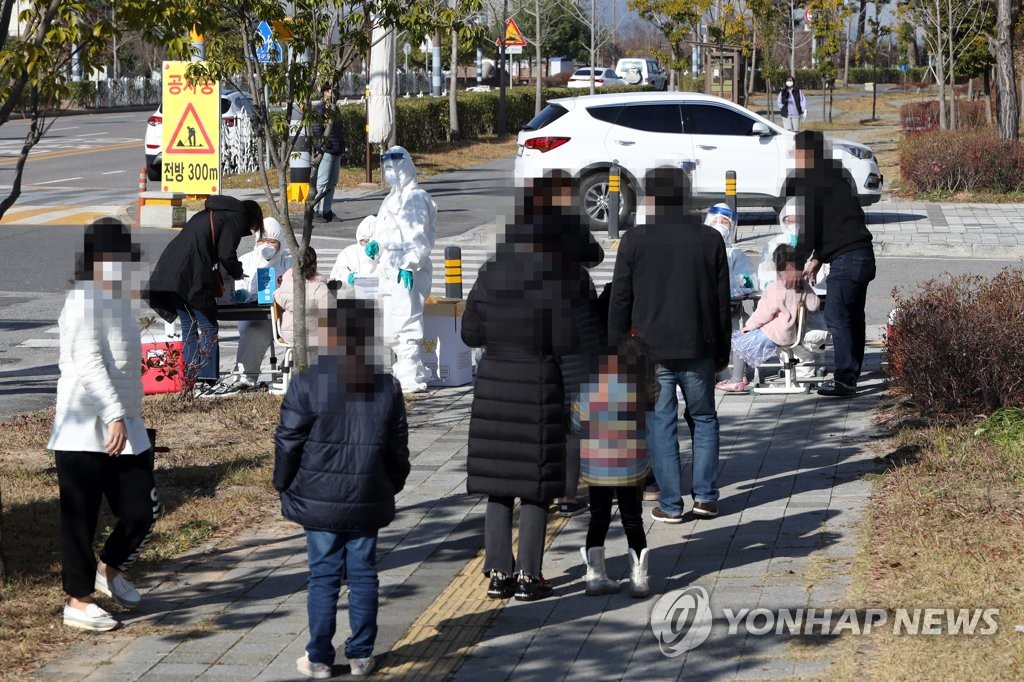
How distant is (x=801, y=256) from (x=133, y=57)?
65.3 meters

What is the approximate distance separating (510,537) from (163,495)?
2609mm

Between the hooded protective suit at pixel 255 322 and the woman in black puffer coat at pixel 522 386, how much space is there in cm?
507

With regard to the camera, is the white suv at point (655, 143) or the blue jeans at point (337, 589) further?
the white suv at point (655, 143)

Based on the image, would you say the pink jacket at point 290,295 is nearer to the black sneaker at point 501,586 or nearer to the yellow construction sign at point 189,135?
the black sneaker at point 501,586

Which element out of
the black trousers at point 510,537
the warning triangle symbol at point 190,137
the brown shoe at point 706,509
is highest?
the warning triangle symbol at point 190,137

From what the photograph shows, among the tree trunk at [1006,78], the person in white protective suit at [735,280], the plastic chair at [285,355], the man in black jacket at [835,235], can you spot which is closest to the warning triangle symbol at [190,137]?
the plastic chair at [285,355]

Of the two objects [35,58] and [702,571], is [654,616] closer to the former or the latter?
[702,571]

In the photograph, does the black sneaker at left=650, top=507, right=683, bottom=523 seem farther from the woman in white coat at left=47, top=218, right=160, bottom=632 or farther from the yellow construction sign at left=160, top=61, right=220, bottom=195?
the yellow construction sign at left=160, top=61, right=220, bottom=195

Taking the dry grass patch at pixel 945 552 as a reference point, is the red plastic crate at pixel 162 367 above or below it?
above

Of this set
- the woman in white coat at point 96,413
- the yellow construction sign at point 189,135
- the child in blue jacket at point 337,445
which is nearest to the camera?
the child in blue jacket at point 337,445

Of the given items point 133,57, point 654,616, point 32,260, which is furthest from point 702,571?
point 133,57

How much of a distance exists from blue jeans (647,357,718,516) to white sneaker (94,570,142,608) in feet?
8.68

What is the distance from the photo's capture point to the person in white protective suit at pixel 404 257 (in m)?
10.1

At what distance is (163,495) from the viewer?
25.0 ft
